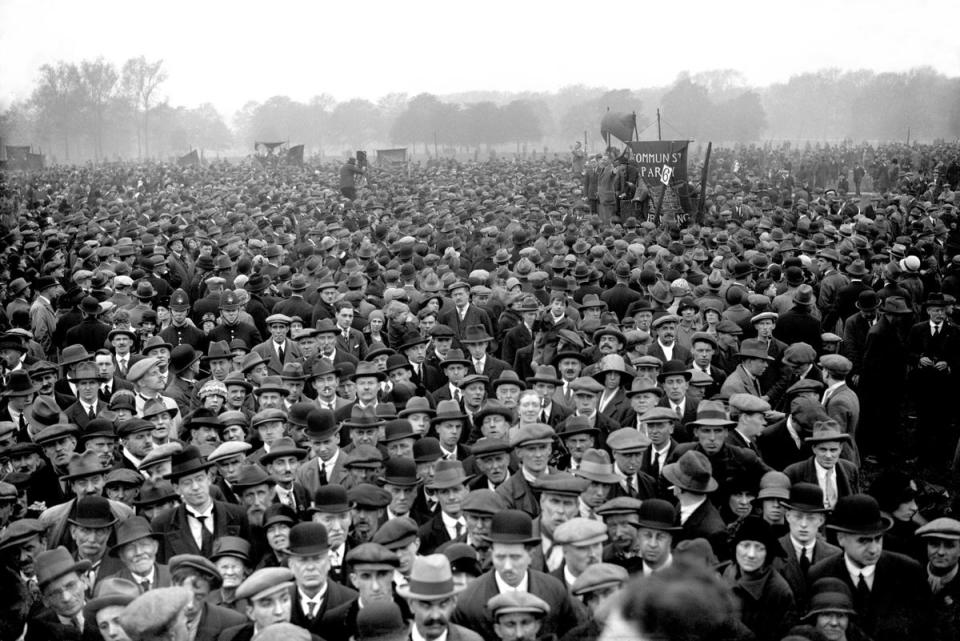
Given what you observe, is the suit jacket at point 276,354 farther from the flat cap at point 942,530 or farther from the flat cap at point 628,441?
the flat cap at point 942,530

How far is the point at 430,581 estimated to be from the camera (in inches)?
196

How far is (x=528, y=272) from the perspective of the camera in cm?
1335

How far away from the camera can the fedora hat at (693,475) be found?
20.8 feet

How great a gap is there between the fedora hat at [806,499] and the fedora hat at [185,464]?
4.06 meters

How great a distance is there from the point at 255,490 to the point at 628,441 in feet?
9.04

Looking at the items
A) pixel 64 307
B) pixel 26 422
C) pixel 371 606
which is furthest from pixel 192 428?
pixel 64 307

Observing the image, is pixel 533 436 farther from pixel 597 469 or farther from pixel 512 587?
pixel 512 587

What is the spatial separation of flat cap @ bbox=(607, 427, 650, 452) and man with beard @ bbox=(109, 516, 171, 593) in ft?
10.7

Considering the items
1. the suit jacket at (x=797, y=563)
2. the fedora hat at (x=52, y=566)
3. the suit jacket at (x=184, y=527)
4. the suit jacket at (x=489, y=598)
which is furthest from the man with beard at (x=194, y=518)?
the suit jacket at (x=797, y=563)

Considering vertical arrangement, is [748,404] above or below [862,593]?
above

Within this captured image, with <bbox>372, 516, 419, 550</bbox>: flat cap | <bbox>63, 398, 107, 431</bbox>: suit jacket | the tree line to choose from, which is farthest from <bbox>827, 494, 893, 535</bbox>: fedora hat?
the tree line

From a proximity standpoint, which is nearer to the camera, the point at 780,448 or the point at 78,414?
the point at 780,448

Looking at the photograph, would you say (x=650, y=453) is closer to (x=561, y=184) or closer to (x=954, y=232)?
(x=954, y=232)

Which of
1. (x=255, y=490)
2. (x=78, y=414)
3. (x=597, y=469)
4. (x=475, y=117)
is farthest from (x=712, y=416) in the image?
(x=475, y=117)
